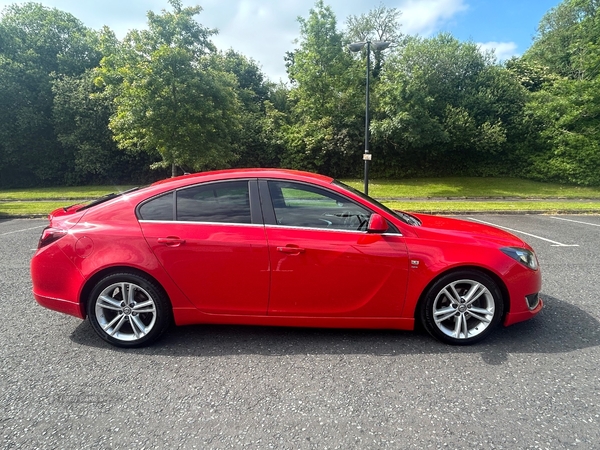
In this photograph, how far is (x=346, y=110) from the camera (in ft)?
71.8

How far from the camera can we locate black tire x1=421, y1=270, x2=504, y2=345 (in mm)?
2801

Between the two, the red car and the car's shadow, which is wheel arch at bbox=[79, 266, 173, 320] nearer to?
the red car

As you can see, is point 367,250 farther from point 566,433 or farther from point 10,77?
point 10,77

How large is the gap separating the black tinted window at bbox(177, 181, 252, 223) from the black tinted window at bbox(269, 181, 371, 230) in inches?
10.5

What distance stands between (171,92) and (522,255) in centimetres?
1497

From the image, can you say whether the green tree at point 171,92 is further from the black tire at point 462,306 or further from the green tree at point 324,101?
the black tire at point 462,306

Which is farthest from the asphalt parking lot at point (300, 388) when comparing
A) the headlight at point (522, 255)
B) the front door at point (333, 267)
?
the headlight at point (522, 255)

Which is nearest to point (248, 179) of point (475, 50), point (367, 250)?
point (367, 250)

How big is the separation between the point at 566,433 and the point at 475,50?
2628cm

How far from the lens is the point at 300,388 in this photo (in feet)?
7.69

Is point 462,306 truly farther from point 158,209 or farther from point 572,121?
point 572,121

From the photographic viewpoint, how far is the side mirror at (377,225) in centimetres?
273


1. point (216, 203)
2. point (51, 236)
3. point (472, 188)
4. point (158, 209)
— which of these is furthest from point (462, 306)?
point (472, 188)

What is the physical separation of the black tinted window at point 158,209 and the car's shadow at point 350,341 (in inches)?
44.3
